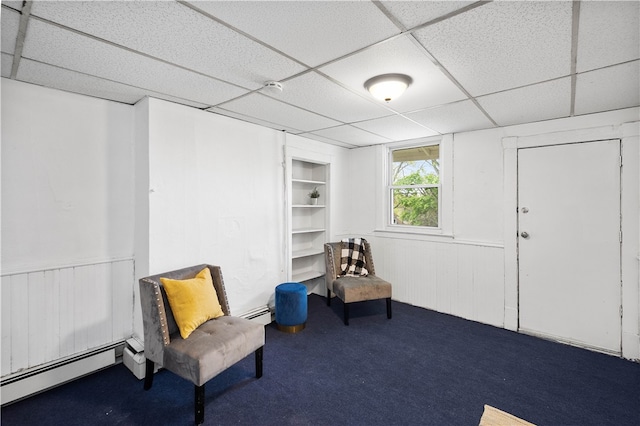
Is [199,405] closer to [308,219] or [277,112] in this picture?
[277,112]

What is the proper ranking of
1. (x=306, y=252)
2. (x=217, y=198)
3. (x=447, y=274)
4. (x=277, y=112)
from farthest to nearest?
(x=306, y=252) → (x=447, y=274) → (x=217, y=198) → (x=277, y=112)

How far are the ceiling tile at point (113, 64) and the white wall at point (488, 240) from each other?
9.41 feet

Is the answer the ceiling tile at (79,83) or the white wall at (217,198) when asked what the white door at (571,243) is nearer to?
the white wall at (217,198)

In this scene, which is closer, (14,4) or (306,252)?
(14,4)

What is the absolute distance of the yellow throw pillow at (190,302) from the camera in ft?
7.12

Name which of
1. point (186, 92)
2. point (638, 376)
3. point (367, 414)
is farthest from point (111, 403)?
point (638, 376)

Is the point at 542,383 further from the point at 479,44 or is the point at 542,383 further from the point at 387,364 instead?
the point at 479,44

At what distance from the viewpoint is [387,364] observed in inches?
104

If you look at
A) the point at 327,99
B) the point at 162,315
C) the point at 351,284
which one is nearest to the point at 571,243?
the point at 351,284

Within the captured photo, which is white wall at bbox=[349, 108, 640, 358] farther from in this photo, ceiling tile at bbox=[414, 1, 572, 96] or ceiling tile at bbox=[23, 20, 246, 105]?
ceiling tile at bbox=[23, 20, 246, 105]

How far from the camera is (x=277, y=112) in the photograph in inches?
114

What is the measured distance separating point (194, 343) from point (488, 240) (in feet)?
10.8

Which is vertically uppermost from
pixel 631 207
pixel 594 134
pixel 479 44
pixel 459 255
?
pixel 479 44

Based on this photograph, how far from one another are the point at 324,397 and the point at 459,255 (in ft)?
8.08
